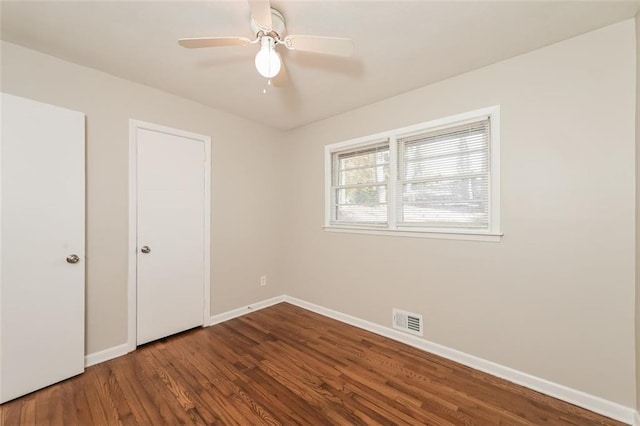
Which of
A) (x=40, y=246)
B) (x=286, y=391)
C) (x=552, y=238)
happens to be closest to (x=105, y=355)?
(x=40, y=246)

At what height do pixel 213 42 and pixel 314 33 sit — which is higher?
pixel 314 33

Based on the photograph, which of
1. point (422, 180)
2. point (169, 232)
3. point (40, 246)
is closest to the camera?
point (40, 246)

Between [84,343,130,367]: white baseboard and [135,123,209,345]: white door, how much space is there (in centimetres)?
13

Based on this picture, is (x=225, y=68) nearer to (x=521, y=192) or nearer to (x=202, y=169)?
(x=202, y=169)

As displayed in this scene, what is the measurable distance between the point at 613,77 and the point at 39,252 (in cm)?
427

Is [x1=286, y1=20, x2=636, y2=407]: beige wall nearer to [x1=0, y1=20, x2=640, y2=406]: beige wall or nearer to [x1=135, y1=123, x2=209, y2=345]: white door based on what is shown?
[x1=0, y1=20, x2=640, y2=406]: beige wall

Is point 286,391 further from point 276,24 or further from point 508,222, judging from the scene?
point 276,24

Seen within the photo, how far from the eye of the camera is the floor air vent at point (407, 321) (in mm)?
2570

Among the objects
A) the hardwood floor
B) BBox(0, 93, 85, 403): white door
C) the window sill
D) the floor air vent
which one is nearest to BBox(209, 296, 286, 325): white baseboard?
the hardwood floor

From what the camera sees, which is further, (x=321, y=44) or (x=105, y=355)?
(x=105, y=355)

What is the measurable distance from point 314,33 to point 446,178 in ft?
5.47

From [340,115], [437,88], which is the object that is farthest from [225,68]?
[437,88]

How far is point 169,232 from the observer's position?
277cm

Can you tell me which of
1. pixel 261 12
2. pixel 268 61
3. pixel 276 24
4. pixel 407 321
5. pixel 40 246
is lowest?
pixel 407 321
